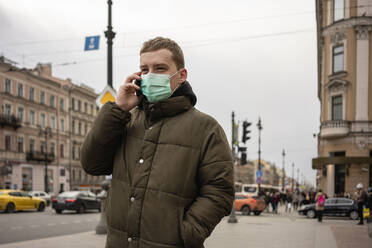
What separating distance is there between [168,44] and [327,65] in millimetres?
32714

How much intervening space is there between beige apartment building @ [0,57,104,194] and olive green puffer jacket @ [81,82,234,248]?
138 ft

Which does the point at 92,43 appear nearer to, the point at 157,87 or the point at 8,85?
the point at 157,87

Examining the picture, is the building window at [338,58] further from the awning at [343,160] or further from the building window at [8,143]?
the building window at [8,143]

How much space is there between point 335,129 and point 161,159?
31.0 meters

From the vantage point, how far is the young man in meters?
2.32

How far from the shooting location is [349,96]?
31.0 m

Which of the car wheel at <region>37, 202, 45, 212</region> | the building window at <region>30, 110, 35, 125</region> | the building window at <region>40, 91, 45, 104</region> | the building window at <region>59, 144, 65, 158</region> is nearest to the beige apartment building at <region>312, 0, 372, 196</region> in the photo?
the car wheel at <region>37, 202, 45, 212</region>

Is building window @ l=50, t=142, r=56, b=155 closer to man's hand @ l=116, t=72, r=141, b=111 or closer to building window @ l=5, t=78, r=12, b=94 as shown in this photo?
building window @ l=5, t=78, r=12, b=94

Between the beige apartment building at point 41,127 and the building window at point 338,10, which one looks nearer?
the building window at point 338,10

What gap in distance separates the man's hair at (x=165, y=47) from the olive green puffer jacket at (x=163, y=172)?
0.77 feet

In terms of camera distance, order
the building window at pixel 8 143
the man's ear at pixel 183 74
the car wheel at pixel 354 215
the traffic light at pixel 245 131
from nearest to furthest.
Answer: the man's ear at pixel 183 74, the traffic light at pixel 245 131, the car wheel at pixel 354 215, the building window at pixel 8 143

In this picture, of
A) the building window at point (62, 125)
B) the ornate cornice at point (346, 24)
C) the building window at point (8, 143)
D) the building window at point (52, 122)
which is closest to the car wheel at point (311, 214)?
the ornate cornice at point (346, 24)

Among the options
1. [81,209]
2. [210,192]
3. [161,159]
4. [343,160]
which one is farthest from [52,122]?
[210,192]

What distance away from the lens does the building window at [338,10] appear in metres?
32.1
